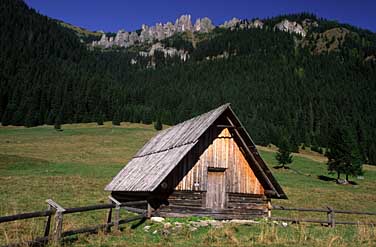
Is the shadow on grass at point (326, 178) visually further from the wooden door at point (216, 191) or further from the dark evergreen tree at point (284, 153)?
the wooden door at point (216, 191)

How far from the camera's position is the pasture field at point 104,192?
1344 cm

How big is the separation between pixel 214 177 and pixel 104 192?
50.8ft

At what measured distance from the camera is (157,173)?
19.3 m

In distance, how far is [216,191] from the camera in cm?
2084

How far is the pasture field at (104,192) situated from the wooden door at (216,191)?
2.84m

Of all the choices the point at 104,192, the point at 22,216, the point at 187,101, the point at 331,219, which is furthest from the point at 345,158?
the point at 187,101

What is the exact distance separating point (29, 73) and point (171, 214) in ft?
452

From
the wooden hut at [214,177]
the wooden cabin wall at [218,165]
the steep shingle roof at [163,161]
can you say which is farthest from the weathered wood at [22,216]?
the wooden cabin wall at [218,165]

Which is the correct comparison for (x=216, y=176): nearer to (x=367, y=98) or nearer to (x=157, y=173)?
(x=157, y=173)

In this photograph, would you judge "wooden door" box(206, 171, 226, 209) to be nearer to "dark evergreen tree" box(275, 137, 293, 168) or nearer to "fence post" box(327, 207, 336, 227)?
"fence post" box(327, 207, 336, 227)

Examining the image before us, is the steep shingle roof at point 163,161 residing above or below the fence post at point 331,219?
above

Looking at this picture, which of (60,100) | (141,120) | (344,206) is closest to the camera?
(344,206)

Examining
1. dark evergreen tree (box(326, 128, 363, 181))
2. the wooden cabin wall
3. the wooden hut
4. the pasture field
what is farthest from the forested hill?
the wooden cabin wall

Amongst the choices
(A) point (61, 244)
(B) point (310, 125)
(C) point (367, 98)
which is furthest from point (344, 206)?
(C) point (367, 98)
